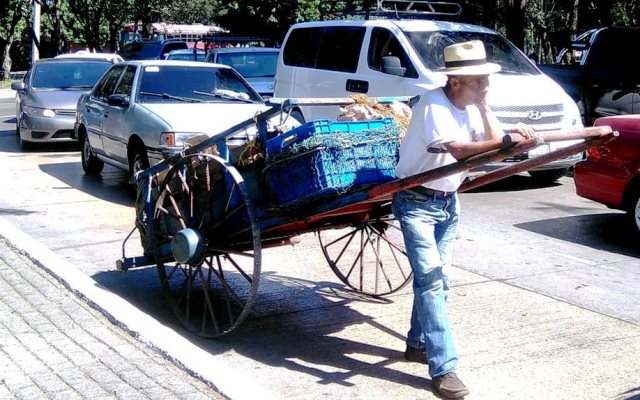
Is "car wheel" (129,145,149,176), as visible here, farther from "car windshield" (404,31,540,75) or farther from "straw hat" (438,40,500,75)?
"straw hat" (438,40,500,75)

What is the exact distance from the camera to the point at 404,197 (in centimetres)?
490

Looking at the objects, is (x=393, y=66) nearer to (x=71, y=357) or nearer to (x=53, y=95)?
(x=71, y=357)

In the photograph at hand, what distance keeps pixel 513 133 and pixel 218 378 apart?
6.72 feet

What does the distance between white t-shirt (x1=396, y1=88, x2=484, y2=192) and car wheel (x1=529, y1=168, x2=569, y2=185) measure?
7639 mm

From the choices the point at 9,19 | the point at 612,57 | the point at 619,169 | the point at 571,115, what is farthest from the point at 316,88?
the point at 9,19

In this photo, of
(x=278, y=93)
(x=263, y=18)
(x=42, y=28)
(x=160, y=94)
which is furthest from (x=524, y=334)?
(x=42, y=28)

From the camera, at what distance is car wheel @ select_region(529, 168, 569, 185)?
1223 centimetres

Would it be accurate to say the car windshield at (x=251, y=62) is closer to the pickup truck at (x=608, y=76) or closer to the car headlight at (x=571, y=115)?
the pickup truck at (x=608, y=76)

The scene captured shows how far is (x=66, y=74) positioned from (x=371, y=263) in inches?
428

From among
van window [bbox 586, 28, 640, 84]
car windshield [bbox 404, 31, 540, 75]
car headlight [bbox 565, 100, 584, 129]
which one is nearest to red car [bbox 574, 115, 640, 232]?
car headlight [bbox 565, 100, 584, 129]

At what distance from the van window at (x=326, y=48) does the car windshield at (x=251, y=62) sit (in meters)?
3.15

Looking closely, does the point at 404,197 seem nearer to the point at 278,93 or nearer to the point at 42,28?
the point at 278,93

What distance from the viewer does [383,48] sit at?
39.3 feet

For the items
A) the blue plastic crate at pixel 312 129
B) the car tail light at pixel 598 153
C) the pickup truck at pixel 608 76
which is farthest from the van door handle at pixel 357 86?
the blue plastic crate at pixel 312 129
